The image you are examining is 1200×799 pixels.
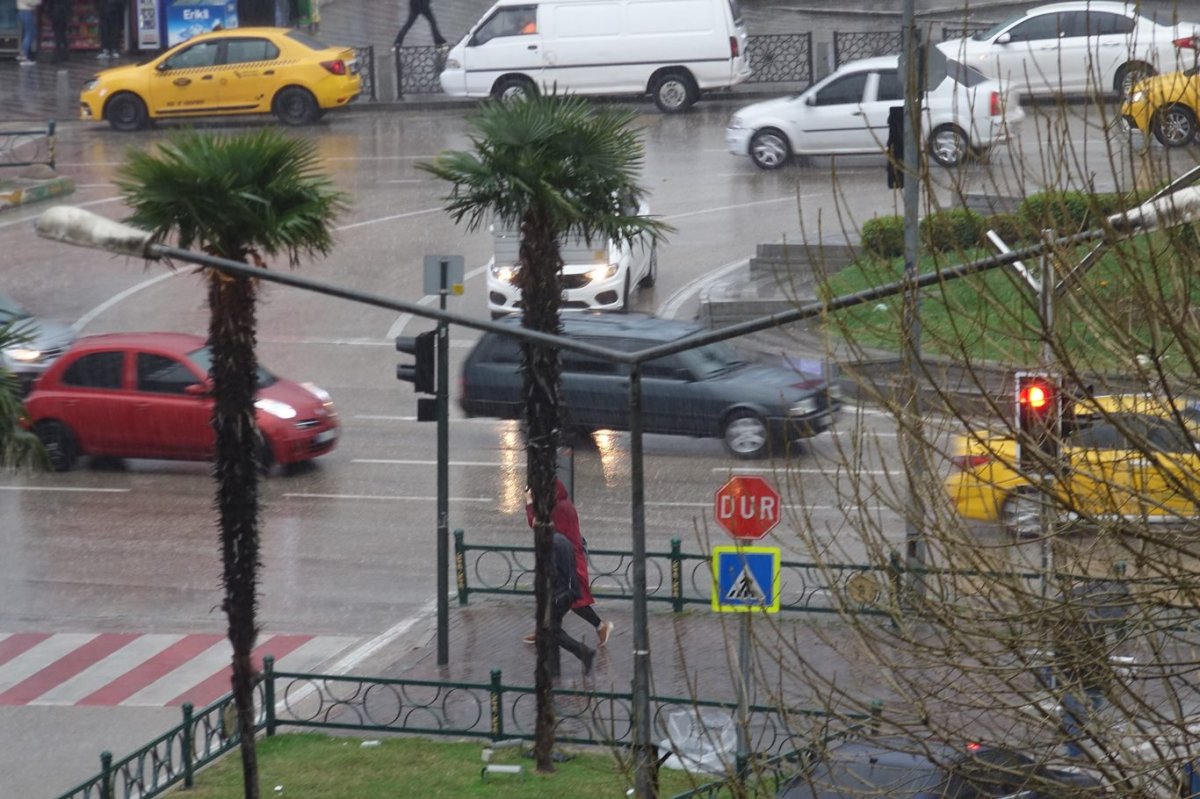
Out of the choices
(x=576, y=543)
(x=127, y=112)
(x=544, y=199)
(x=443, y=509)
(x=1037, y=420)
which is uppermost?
(x=127, y=112)

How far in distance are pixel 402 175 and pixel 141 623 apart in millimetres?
17691

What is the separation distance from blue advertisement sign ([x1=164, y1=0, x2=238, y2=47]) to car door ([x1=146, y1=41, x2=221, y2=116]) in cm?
477

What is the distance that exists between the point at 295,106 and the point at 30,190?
598cm

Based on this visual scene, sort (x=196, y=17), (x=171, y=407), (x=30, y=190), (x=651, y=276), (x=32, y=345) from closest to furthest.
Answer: (x=171, y=407) < (x=32, y=345) < (x=651, y=276) < (x=30, y=190) < (x=196, y=17)

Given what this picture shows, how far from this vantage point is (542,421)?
12.8m

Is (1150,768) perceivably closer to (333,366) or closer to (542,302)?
(542,302)

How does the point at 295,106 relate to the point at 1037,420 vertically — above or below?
above

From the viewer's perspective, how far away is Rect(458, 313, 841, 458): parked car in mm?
20188

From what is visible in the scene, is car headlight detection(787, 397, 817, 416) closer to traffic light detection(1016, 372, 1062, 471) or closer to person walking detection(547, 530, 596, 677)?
person walking detection(547, 530, 596, 677)

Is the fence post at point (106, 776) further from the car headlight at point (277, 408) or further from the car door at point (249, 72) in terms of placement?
the car door at point (249, 72)

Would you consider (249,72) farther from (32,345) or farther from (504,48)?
(32,345)

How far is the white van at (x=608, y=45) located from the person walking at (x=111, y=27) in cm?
1190

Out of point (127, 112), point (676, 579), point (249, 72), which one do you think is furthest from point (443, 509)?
point (127, 112)

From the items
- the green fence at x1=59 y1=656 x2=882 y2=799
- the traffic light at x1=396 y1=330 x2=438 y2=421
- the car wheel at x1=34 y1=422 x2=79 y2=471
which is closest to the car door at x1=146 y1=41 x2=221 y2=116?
the car wheel at x1=34 y1=422 x2=79 y2=471
